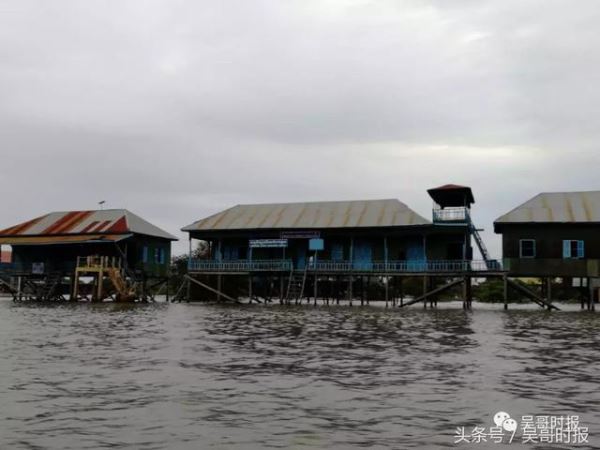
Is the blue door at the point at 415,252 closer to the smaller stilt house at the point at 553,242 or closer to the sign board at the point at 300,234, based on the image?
the smaller stilt house at the point at 553,242

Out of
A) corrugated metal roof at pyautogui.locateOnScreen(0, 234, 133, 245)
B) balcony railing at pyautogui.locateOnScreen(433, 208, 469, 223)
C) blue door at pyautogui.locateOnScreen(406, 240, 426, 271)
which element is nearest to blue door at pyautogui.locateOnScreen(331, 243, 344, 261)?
blue door at pyautogui.locateOnScreen(406, 240, 426, 271)

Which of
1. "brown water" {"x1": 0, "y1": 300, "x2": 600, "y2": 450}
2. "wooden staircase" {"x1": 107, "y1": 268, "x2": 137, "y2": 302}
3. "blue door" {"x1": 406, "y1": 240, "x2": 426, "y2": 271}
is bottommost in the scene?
"brown water" {"x1": 0, "y1": 300, "x2": 600, "y2": 450}

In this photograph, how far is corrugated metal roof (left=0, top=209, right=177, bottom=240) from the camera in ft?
170

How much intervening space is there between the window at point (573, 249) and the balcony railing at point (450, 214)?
5921 millimetres

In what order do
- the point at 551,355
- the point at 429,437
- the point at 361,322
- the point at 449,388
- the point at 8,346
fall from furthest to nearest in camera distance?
the point at 361,322 → the point at 8,346 → the point at 551,355 → the point at 449,388 → the point at 429,437

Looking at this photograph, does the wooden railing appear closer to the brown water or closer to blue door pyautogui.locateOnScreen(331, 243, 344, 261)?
blue door pyautogui.locateOnScreen(331, 243, 344, 261)

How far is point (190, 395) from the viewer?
422 inches

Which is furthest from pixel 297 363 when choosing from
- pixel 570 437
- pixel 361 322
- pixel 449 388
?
pixel 361 322

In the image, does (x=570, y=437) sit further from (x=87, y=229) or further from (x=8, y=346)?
(x=87, y=229)

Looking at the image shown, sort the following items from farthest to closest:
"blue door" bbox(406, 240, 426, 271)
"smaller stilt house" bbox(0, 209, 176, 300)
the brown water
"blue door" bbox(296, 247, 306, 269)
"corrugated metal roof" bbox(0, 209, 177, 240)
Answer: "corrugated metal roof" bbox(0, 209, 177, 240), "smaller stilt house" bbox(0, 209, 176, 300), "blue door" bbox(296, 247, 306, 269), "blue door" bbox(406, 240, 426, 271), the brown water

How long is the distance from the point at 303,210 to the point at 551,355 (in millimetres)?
34353

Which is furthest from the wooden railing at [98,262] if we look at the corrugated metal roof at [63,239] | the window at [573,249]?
the window at [573,249]

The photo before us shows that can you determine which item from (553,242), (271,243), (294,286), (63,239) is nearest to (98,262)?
(63,239)

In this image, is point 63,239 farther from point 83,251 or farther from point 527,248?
point 527,248
